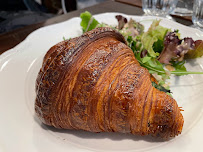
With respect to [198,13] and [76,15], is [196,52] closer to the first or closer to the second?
[198,13]

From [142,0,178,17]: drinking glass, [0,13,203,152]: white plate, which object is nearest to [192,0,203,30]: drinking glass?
[142,0,178,17]: drinking glass

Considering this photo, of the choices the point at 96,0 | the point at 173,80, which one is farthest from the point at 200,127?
the point at 96,0

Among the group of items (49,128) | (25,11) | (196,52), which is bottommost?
(49,128)

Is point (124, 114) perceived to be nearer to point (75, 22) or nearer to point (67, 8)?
point (75, 22)

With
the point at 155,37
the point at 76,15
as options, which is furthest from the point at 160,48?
the point at 76,15

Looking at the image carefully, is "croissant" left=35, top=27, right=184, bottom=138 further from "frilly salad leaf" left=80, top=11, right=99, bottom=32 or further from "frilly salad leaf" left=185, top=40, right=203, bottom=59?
"frilly salad leaf" left=80, top=11, right=99, bottom=32
